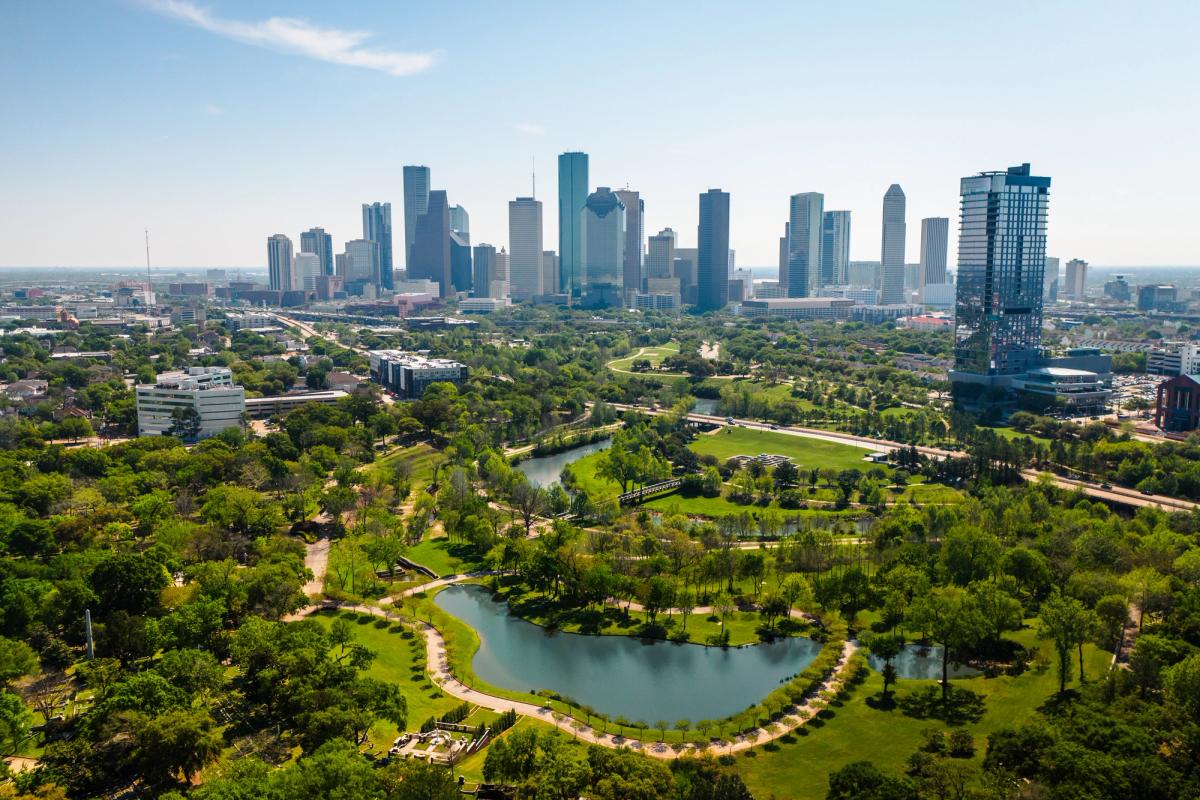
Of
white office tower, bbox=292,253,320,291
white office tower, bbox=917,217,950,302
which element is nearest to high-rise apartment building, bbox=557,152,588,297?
white office tower, bbox=292,253,320,291

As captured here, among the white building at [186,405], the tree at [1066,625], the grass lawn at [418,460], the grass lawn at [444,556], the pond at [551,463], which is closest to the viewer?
the tree at [1066,625]

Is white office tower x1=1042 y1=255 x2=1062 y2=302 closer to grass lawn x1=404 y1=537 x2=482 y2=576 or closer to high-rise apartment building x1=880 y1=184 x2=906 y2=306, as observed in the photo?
high-rise apartment building x1=880 y1=184 x2=906 y2=306

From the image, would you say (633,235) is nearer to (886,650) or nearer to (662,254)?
(662,254)

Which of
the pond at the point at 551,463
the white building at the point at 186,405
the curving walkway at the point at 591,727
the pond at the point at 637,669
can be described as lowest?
the pond at the point at 637,669

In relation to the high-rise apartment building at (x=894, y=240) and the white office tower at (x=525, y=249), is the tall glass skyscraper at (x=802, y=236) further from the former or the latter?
the white office tower at (x=525, y=249)

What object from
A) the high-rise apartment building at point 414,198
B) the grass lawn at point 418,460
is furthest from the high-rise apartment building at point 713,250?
the grass lawn at point 418,460

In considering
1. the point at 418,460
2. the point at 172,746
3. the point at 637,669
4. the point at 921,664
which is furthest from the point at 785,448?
the point at 172,746

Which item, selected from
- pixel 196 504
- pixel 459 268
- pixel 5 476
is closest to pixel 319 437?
pixel 196 504
